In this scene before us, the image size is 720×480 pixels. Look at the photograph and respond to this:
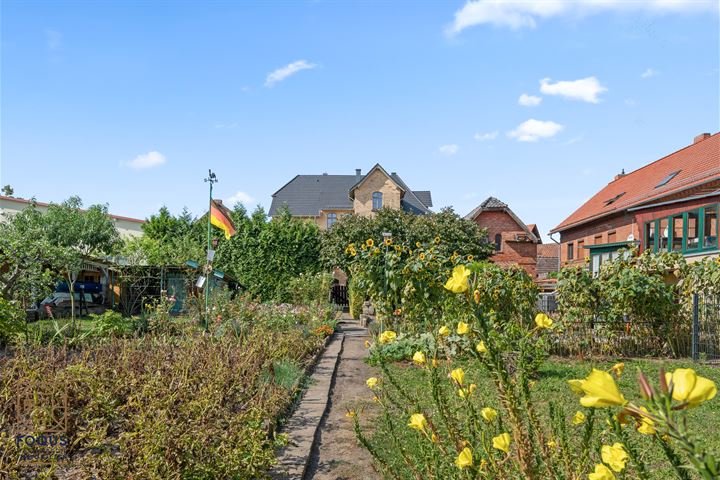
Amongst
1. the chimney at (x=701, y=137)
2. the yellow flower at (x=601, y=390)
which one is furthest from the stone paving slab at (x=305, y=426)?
the chimney at (x=701, y=137)

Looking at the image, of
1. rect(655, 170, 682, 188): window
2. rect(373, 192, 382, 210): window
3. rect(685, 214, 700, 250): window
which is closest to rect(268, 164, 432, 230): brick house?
rect(373, 192, 382, 210): window

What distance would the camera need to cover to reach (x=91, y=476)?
2760mm

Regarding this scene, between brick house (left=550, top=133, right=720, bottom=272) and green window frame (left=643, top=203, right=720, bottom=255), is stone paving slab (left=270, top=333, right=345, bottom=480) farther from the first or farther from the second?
green window frame (left=643, top=203, right=720, bottom=255)

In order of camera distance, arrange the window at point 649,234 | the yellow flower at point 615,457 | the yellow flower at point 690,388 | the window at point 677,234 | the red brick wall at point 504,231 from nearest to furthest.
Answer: the yellow flower at point 690,388, the yellow flower at point 615,457, the window at point 677,234, the window at point 649,234, the red brick wall at point 504,231

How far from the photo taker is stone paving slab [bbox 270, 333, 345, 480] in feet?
12.1

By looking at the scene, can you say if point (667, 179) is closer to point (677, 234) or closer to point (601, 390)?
point (677, 234)

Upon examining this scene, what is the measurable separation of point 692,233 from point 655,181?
22.0 ft

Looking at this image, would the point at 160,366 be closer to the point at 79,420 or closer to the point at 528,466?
the point at 79,420

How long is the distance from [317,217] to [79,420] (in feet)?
120

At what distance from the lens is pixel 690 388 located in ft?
2.81

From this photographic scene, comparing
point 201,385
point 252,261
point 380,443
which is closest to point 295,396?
point 380,443

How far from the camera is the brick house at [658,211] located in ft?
57.8

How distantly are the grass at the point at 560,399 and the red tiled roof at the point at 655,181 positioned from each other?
12688 millimetres

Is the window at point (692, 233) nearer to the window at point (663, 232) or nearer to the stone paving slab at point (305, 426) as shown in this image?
the window at point (663, 232)
